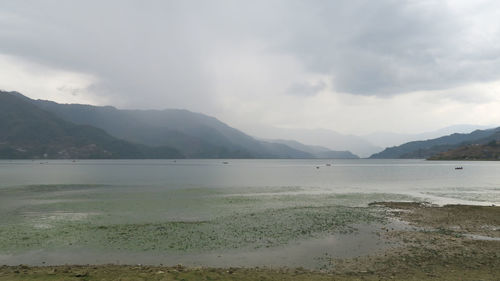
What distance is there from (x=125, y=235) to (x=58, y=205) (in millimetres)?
32267

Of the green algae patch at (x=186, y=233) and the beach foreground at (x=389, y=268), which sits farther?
the green algae patch at (x=186, y=233)

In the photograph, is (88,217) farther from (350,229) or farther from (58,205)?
(350,229)

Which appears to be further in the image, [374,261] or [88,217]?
[88,217]

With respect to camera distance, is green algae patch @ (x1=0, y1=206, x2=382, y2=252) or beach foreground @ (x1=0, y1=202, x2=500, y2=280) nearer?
beach foreground @ (x1=0, y1=202, x2=500, y2=280)

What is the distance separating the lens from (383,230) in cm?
3650

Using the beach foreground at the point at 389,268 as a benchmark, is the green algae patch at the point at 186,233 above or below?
below

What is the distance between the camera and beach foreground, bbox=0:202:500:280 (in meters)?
19.7

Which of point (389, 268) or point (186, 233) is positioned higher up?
point (389, 268)

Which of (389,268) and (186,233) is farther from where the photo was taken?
(186,233)

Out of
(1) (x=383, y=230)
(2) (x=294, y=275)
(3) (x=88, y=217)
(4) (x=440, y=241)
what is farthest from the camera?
(3) (x=88, y=217)

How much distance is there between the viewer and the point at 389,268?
2252 centimetres

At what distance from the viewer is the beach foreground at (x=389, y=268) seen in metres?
19.7

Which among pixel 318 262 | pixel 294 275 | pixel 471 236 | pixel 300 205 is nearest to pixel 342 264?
pixel 318 262

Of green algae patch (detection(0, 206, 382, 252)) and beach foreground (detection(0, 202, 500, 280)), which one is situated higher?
beach foreground (detection(0, 202, 500, 280))
